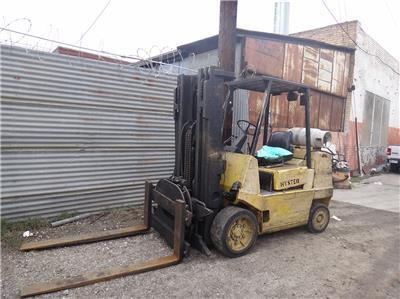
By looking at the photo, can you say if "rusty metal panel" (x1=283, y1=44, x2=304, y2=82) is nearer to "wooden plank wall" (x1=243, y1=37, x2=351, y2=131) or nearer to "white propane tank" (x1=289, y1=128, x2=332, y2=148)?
"wooden plank wall" (x1=243, y1=37, x2=351, y2=131)

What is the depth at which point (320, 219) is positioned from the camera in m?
5.59

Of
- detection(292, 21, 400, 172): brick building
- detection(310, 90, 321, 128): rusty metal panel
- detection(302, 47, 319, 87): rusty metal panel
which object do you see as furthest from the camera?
detection(292, 21, 400, 172): brick building

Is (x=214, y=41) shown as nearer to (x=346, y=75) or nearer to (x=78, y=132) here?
(x=78, y=132)

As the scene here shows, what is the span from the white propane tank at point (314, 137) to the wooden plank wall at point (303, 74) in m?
2.95

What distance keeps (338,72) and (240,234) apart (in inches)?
424

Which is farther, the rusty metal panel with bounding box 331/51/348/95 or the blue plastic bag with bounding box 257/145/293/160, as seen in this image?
the rusty metal panel with bounding box 331/51/348/95

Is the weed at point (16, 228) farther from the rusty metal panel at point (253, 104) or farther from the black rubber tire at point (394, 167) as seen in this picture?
the black rubber tire at point (394, 167)

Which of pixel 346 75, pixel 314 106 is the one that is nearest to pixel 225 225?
pixel 314 106

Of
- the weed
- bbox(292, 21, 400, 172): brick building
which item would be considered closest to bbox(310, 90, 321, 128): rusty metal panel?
bbox(292, 21, 400, 172): brick building

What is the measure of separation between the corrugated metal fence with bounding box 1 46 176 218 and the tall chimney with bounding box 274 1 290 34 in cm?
940

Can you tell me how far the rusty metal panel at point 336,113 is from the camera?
1266 cm

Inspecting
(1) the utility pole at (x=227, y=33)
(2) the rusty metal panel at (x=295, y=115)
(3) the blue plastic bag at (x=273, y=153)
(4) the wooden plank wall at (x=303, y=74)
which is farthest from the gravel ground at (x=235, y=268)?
(2) the rusty metal panel at (x=295, y=115)

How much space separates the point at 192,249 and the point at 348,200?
20.2 feet

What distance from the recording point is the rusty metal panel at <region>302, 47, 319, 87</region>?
10.8 m
